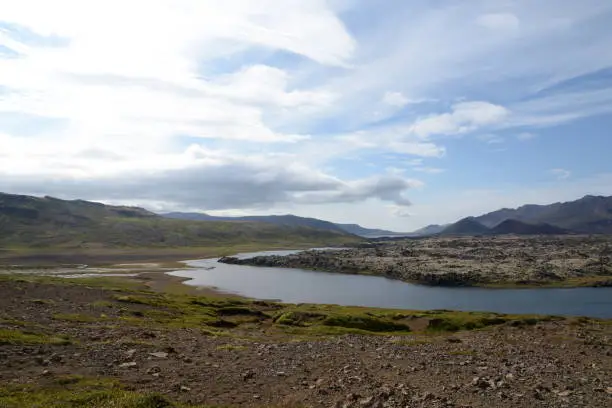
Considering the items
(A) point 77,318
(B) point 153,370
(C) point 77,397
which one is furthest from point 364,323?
(C) point 77,397

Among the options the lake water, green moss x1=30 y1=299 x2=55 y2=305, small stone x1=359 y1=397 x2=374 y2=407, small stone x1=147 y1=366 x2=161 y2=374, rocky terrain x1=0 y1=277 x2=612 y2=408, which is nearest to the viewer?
small stone x1=359 y1=397 x2=374 y2=407

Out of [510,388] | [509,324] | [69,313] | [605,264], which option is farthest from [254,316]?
[605,264]

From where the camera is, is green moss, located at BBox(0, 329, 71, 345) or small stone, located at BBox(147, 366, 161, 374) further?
green moss, located at BBox(0, 329, 71, 345)

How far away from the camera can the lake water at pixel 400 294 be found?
108m

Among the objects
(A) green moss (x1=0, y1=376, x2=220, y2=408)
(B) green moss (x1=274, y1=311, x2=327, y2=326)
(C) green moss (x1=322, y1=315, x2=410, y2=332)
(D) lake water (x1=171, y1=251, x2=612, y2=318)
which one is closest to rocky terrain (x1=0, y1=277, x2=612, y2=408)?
(A) green moss (x1=0, y1=376, x2=220, y2=408)

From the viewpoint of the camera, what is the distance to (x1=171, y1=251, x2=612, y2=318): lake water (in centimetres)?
10775

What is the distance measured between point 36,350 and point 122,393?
9659 mm

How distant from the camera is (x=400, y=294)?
5037 inches

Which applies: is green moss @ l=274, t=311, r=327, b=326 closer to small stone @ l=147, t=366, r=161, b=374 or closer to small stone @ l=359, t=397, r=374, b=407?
small stone @ l=147, t=366, r=161, b=374

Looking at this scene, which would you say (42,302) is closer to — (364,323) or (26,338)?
(26,338)

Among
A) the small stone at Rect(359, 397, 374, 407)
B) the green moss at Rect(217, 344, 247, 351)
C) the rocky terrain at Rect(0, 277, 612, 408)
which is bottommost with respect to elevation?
the green moss at Rect(217, 344, 247, 351)

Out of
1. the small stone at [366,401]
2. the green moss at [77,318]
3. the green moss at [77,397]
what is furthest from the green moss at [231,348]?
the green moss at [77,318]

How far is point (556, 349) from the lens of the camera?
34094mm

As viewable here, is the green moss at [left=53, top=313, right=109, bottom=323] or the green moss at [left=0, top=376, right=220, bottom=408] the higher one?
the green moss at [left=0, top=376, right=220, bottom=408]
